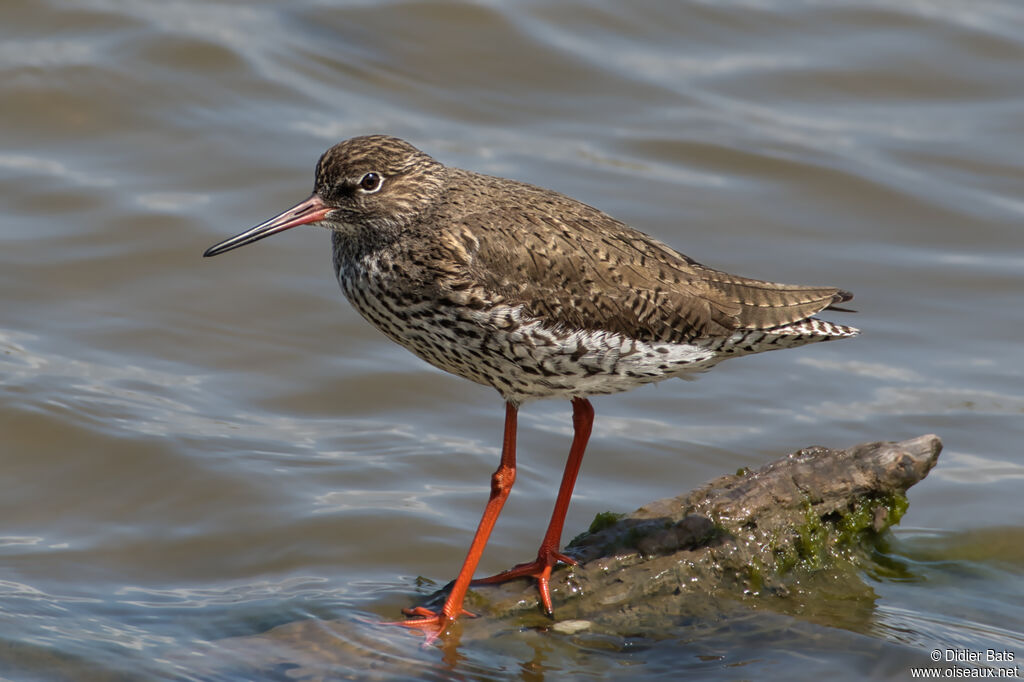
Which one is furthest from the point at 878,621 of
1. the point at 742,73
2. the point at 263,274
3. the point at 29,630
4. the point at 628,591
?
the point at 742,73

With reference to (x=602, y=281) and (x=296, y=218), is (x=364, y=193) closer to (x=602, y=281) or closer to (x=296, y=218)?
(x=296, y=218)

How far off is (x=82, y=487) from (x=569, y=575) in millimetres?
4328

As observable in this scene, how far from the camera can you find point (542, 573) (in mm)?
8000

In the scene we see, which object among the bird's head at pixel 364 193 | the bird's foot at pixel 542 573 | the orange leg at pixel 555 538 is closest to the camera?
the bird's foot at pixel 542 573

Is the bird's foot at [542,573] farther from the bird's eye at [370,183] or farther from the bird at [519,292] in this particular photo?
the bird's eye at [370,183]

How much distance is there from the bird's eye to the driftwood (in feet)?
8.42

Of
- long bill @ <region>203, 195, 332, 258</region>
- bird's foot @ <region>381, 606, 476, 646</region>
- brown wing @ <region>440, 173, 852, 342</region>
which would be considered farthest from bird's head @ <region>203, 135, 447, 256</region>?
bird's foot @ <region>381, 606, 476, 646</region>

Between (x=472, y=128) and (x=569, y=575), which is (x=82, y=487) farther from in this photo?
(x=472, y=128)

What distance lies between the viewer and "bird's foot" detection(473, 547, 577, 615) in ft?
25.9

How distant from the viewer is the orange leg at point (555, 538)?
7988mm

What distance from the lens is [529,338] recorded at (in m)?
7.82

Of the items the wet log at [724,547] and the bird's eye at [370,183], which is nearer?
the wet log at [724,547]

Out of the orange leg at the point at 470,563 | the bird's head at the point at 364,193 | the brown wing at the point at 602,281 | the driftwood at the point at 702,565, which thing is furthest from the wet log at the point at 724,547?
the bird's head at the point at 364,193

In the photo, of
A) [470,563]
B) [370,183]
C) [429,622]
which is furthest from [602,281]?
[429,622]
